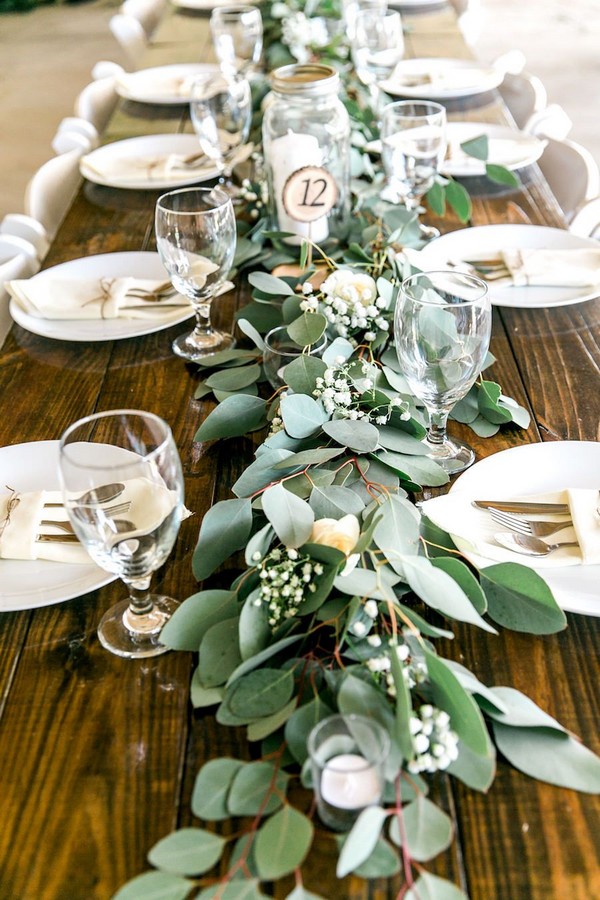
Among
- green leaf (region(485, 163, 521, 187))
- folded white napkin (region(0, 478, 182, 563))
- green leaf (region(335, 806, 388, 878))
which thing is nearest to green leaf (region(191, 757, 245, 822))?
green leaf (region(335, 806, 388, 878))

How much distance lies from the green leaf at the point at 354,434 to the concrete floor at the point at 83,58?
384 cm

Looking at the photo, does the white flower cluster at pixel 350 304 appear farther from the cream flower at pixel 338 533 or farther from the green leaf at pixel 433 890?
the green leaf at pixel 433 890

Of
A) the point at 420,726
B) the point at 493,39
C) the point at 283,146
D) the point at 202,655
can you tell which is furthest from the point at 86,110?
the point at 493,39

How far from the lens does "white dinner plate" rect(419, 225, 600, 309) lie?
60.6 inches

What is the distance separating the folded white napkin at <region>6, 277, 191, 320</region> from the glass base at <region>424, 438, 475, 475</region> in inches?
22.0

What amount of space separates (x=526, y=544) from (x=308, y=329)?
0.41 m

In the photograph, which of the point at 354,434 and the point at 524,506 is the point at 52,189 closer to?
the point at 354,434

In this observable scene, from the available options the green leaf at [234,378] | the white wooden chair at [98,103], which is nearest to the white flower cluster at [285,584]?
the green leaf at [234,378]

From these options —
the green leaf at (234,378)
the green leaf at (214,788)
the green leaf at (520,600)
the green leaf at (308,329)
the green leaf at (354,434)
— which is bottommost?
the green leaf at (234,378)

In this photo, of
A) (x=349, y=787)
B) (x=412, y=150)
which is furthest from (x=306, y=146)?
(x=349, y=787)

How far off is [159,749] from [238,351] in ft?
2.35

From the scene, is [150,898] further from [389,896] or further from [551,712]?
[551,712]

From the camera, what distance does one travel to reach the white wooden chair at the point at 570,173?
209 cm

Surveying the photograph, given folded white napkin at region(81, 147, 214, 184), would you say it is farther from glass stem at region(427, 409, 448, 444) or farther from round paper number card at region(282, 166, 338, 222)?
glass stem at region(427, 409, 448, 444)
